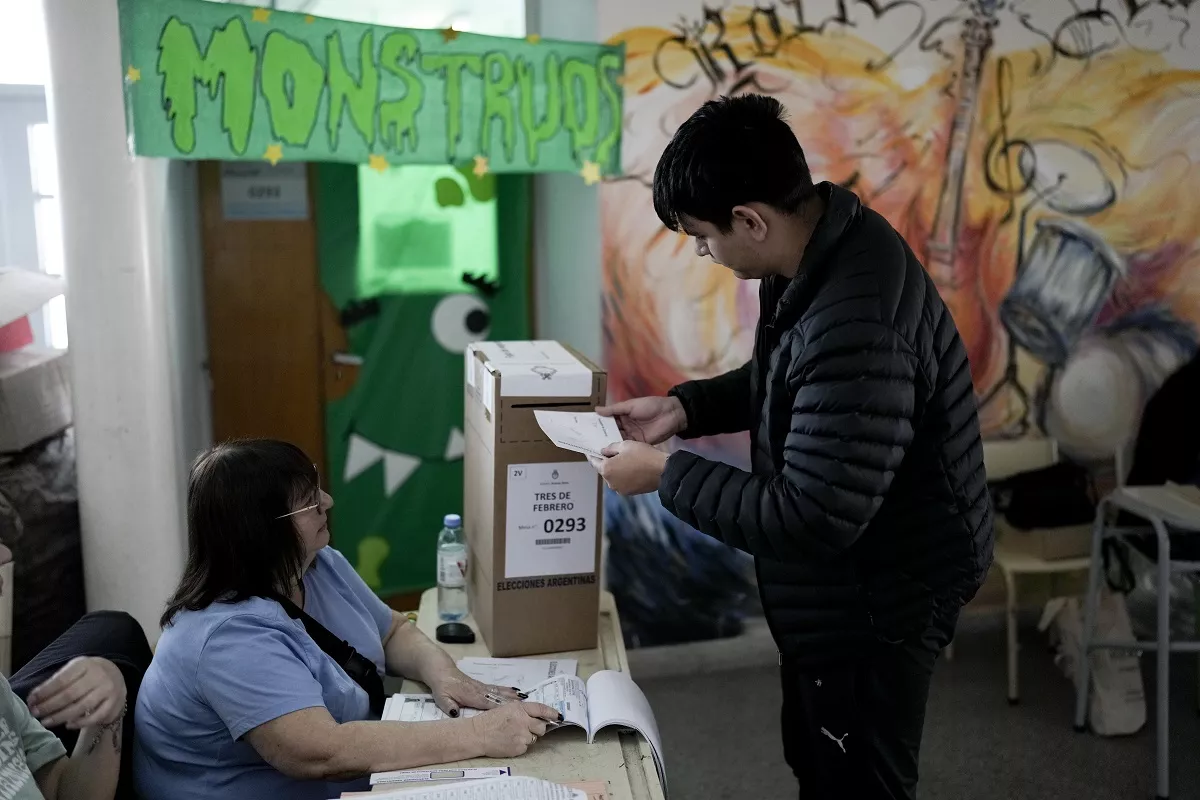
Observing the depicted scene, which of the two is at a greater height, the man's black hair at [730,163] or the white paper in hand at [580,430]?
the man's black hair at [730,163]

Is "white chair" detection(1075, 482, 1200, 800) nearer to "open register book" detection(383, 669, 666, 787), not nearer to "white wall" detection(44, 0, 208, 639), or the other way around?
"open register book" detection(383, 669, 666, 787)

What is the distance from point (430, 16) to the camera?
10.3ft

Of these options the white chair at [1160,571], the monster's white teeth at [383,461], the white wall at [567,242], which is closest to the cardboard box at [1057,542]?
the white chair at [1160,571]

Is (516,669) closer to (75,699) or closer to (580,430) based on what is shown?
(580,430)

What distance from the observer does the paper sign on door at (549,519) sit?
1801 millimetres

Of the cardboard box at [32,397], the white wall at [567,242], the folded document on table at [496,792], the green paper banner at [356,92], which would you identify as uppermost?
the green paper banner at [356,92]

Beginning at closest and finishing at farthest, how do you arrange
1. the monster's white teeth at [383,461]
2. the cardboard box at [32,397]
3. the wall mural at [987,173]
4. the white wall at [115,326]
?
the white wall at [115,326] → the cardboard box at [32,397] → the wall mural at [987,173] → the monster's white teeth at [383,461]

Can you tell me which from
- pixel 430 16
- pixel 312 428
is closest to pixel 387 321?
pixel 312 428

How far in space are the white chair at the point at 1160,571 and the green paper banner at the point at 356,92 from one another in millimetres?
1787

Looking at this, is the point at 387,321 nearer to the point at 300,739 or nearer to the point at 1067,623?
the point at 300,739

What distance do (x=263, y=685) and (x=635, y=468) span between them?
623 millimetres

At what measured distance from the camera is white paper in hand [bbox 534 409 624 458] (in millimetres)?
1688

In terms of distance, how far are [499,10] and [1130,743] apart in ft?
9.51

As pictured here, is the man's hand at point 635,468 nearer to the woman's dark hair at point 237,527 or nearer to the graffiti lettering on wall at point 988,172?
the woman's dark hair at point 237,527
